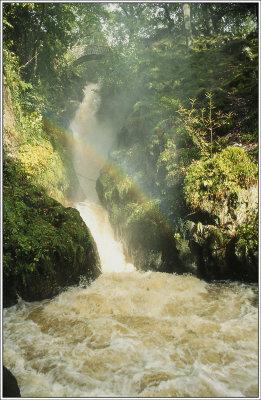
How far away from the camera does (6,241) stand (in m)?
5.27

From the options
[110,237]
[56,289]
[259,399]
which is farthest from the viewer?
[110,237]

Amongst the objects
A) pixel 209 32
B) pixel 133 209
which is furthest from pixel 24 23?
pixel 209 32

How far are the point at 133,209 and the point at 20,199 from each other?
175 inches

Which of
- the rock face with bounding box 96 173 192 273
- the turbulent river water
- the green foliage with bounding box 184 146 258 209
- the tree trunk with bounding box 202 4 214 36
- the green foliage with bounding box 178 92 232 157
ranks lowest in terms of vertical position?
the turbulent river water

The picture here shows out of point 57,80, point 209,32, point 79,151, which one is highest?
point 209,32

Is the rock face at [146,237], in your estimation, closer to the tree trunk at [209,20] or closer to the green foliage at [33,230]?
the green foliage at [33,230]

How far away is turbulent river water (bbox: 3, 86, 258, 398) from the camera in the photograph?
354 centimetres

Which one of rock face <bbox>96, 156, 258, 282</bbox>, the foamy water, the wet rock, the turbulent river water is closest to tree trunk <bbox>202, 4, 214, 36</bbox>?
rock face <bbox>96, 156, 258, 282</bbox>

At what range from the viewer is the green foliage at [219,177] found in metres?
6.45

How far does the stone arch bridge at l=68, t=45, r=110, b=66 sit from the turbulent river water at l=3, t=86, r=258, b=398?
19641 millimetres

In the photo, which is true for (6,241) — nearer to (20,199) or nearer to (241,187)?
(20,199)

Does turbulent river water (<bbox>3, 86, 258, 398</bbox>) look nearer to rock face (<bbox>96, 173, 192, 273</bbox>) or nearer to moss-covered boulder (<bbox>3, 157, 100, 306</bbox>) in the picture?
moss-covered boulder (<bbox>3, 157, 100, 306</bbox>)

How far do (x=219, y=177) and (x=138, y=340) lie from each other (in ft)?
15.6

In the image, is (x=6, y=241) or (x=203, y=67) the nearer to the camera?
(x=6, y=241)
